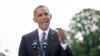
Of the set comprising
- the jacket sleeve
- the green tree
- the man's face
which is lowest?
the green tree

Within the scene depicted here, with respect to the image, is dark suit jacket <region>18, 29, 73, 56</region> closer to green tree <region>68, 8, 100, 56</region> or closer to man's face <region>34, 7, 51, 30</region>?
man's face <region>34, 7, 51, 30</region>

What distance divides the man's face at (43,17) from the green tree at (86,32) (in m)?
54.6

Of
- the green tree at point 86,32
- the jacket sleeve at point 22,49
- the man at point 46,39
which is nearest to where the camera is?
the man at point 46,39

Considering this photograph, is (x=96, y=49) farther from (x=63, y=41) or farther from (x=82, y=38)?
(x=63, y=41)

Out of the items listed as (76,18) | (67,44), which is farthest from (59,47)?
(76,18)

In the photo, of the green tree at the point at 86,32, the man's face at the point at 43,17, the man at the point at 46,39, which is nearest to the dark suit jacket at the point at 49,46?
the man at the point at 46,39

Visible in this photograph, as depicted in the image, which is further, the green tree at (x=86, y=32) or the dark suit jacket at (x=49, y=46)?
the green tree at (x=86, y=32)

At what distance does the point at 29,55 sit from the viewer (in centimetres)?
804

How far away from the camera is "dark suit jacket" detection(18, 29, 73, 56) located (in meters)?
7.99

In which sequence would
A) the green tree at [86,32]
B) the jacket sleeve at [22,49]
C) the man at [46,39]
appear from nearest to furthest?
the man at [46,39] → the jacket sleeve at [22,49] → the green tree at [86,32]

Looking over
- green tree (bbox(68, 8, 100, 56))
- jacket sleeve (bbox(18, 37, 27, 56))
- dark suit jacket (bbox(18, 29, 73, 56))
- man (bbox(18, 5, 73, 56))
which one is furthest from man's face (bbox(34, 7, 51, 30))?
green tree (bbox(68, 8, 100, 56))

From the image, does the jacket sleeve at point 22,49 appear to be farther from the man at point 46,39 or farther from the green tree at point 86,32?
the green tree at point 86,32

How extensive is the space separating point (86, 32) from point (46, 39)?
2276 inches

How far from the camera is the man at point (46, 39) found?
26.0 feet
